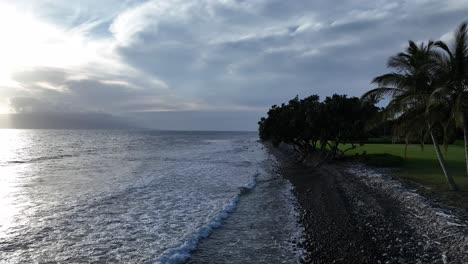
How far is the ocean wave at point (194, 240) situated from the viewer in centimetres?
982

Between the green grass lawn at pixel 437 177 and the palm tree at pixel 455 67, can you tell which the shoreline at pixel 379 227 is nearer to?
the green grass lawn at pixel 437 177

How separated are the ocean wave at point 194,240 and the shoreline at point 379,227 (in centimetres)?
353

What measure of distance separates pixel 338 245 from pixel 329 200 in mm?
7014

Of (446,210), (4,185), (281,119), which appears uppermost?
(281,119)

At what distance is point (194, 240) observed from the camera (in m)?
11.5

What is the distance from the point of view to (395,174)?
21.5m

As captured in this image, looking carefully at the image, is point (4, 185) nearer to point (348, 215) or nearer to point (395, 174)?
point (348, 215)

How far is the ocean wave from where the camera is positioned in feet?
32.2

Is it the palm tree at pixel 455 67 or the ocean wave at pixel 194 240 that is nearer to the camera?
the ocean wave at pixel 194 240

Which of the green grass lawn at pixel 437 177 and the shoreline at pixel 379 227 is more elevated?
the green grass lawn at pixel 437 177

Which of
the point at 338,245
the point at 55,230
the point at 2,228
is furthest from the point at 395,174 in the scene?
the point at 2,228

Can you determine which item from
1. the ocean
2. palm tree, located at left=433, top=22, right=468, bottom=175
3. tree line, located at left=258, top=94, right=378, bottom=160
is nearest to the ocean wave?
the ocean

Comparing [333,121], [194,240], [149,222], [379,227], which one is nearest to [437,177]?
[379,227]

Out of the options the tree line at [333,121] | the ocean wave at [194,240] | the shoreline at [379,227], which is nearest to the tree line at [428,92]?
the shoreline at [379,227]
